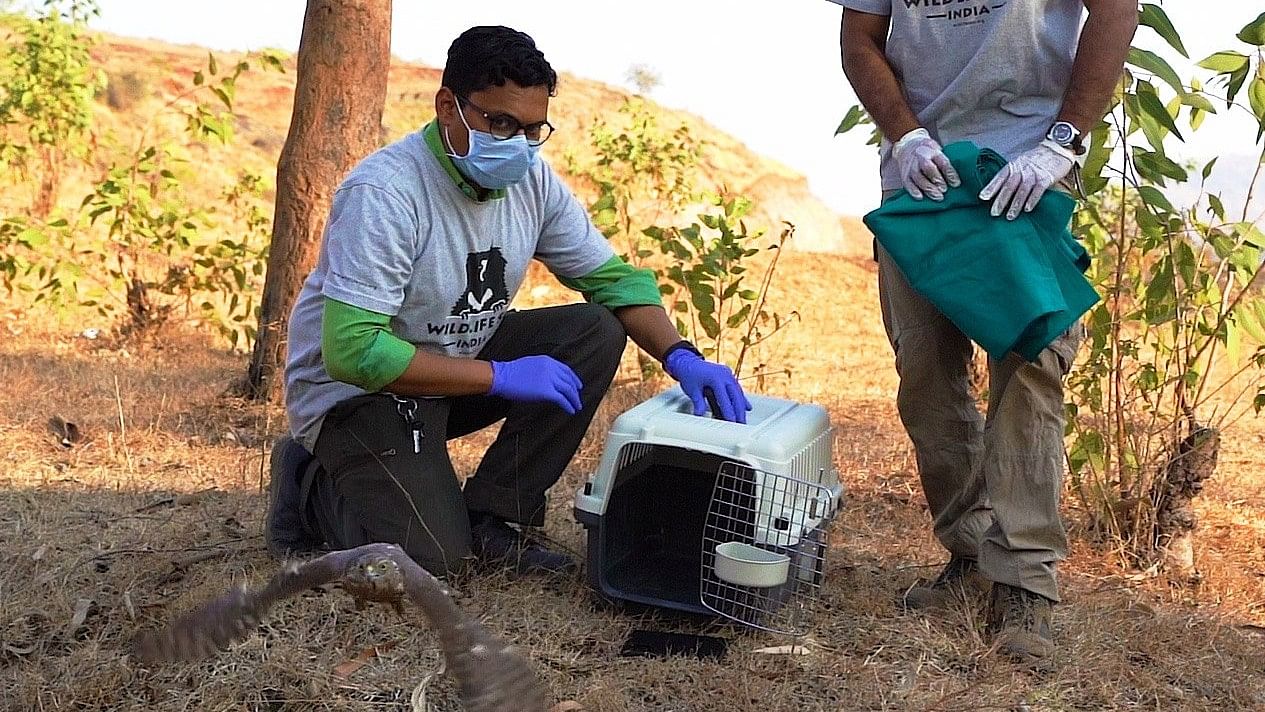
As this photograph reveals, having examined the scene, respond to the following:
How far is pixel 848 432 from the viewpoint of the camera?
4590 millimetres

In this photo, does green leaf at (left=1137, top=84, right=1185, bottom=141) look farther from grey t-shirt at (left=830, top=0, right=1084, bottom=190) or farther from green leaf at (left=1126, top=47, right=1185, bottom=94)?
grey t-shirt at (left=830, top=0, right=1084, bottom=190)

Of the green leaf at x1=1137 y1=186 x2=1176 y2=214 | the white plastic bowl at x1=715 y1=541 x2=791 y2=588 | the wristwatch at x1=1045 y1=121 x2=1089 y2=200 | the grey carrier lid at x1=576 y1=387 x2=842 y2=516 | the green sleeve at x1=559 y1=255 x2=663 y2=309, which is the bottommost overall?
the white plastic bowl at x1=715 y1=541 x2=791 y2=588

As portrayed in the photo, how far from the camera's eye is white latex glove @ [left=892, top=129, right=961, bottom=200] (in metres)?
2.27

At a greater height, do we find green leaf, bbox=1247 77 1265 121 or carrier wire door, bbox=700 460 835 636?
green leaf, bbox=1247 77 1265 121

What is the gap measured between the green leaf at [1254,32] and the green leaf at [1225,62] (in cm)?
5

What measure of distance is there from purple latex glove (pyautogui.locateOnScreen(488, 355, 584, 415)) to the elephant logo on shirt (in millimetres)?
152

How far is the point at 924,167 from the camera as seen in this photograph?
2273mm

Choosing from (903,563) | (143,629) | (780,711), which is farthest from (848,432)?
(143,629)

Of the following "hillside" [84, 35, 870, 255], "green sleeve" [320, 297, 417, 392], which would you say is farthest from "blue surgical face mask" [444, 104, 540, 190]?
"hillside" [84, 35, 870, 255]

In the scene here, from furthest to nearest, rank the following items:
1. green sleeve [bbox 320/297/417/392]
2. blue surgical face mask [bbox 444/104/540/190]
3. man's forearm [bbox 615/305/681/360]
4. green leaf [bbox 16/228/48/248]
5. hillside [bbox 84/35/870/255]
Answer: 1. hillside [bbox 84/35/870/255]
2. green leaf [bbox 16/228/48/248]
3. man's forearm [bbox 615/305/681/360]
4. blue surgical face mask [bbox 444/104/540/190]
5. green sleeve [bbox 320/297/417/392]

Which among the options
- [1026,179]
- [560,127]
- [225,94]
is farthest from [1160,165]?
[560,127]

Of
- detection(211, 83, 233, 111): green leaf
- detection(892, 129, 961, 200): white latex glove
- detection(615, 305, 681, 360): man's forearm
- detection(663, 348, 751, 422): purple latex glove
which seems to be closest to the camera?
detection(892, 129, 961, 200): white latex glove

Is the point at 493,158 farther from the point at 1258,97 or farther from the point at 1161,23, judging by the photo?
the point at 1258,97

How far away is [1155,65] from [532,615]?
5.83ft
